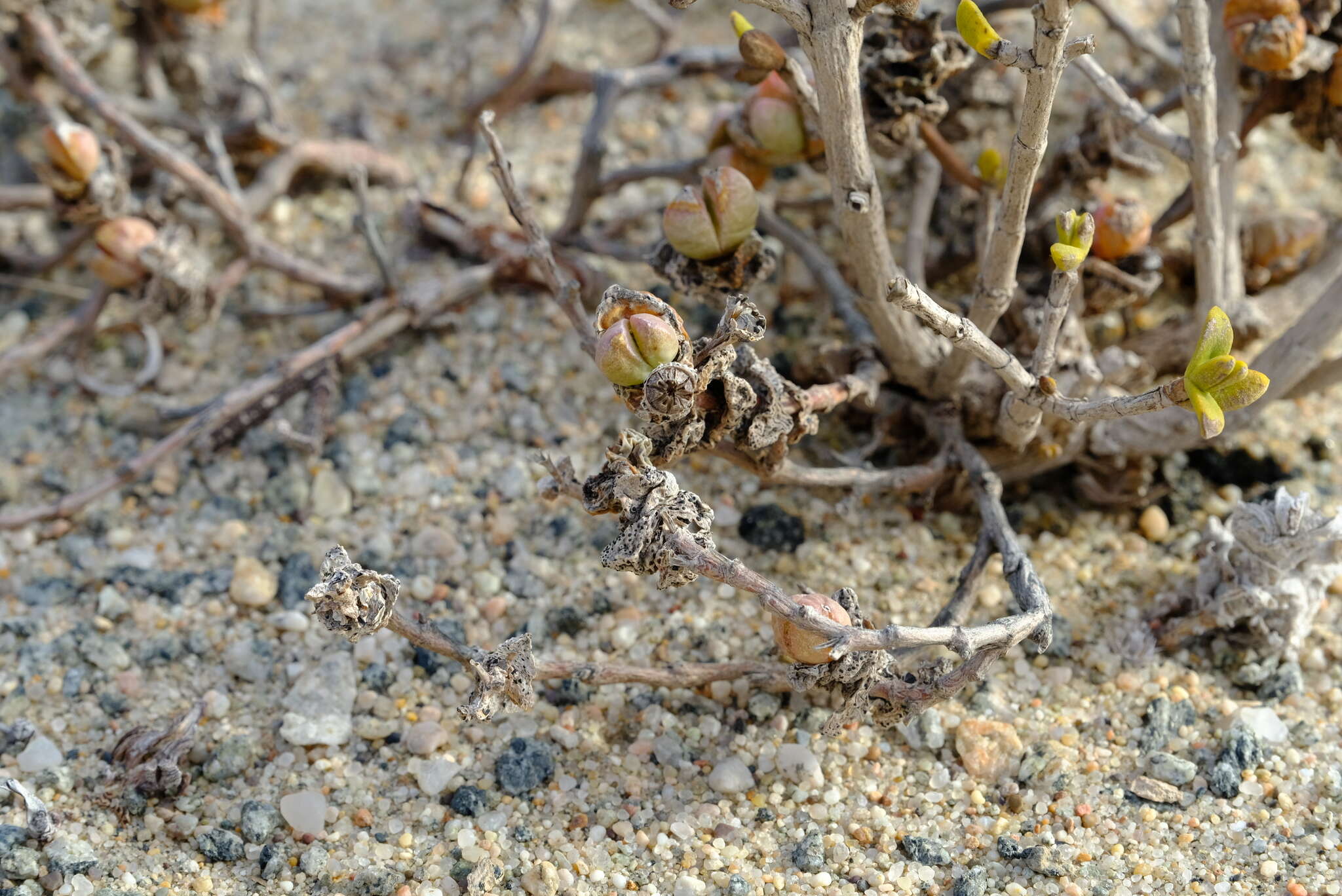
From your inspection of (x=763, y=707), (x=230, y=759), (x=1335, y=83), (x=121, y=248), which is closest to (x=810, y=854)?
(x=763, y=707)

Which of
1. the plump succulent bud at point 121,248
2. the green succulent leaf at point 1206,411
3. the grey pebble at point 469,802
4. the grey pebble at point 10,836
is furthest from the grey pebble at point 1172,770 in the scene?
the plump succulent bud at point 121,248

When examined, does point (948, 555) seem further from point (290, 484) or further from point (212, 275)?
point (212, 275)

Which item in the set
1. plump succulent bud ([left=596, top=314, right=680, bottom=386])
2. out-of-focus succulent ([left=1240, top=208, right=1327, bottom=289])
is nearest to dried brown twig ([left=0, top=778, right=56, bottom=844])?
plump succulent bud ([left=596, top=314, right=680, bottom=386])

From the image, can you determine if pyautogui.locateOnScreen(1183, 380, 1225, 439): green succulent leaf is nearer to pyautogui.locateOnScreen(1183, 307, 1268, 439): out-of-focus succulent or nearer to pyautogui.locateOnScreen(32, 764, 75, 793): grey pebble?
pyautogui.locateOnScreen(1183, 307, 1268, 439): out-of-focus succulent

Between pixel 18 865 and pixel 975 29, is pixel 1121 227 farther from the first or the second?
pixel 18 865

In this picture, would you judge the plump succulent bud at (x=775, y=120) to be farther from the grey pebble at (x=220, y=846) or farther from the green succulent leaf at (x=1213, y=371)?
the grey pebble at (x=220, y=846)

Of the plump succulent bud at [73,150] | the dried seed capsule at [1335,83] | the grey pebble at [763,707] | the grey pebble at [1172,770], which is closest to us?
the grey pebble at [1172,770]
